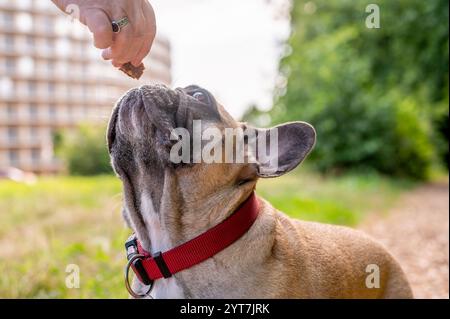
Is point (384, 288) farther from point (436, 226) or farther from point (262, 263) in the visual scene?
point (436, 226)

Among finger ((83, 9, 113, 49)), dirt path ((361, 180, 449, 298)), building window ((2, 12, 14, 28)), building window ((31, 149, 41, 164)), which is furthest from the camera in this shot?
building window ((31, 149, 41, 164))

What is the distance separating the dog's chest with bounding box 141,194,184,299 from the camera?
8.04ft

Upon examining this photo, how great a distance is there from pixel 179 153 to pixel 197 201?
0.24m

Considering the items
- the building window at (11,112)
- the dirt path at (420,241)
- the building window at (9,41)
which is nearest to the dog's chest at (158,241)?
the dirt path at (420,241)

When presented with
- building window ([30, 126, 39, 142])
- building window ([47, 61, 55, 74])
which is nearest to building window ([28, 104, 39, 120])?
building window ([30, 126, 39, 142])

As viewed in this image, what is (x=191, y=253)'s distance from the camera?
8.01 ft

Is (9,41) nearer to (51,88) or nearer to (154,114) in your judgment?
(51,88)

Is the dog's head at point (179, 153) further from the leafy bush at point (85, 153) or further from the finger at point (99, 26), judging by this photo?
the leafy bush at point (85, 153)

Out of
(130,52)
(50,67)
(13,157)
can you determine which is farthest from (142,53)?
(13,157)

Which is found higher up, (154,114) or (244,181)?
(154,114)

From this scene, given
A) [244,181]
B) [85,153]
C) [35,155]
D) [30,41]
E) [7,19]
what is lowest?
[35,155]

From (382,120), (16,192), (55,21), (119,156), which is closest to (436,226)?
(119,156)

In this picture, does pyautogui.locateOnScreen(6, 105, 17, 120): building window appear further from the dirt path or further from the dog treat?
the dog treat

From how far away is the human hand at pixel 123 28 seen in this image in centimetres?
237
